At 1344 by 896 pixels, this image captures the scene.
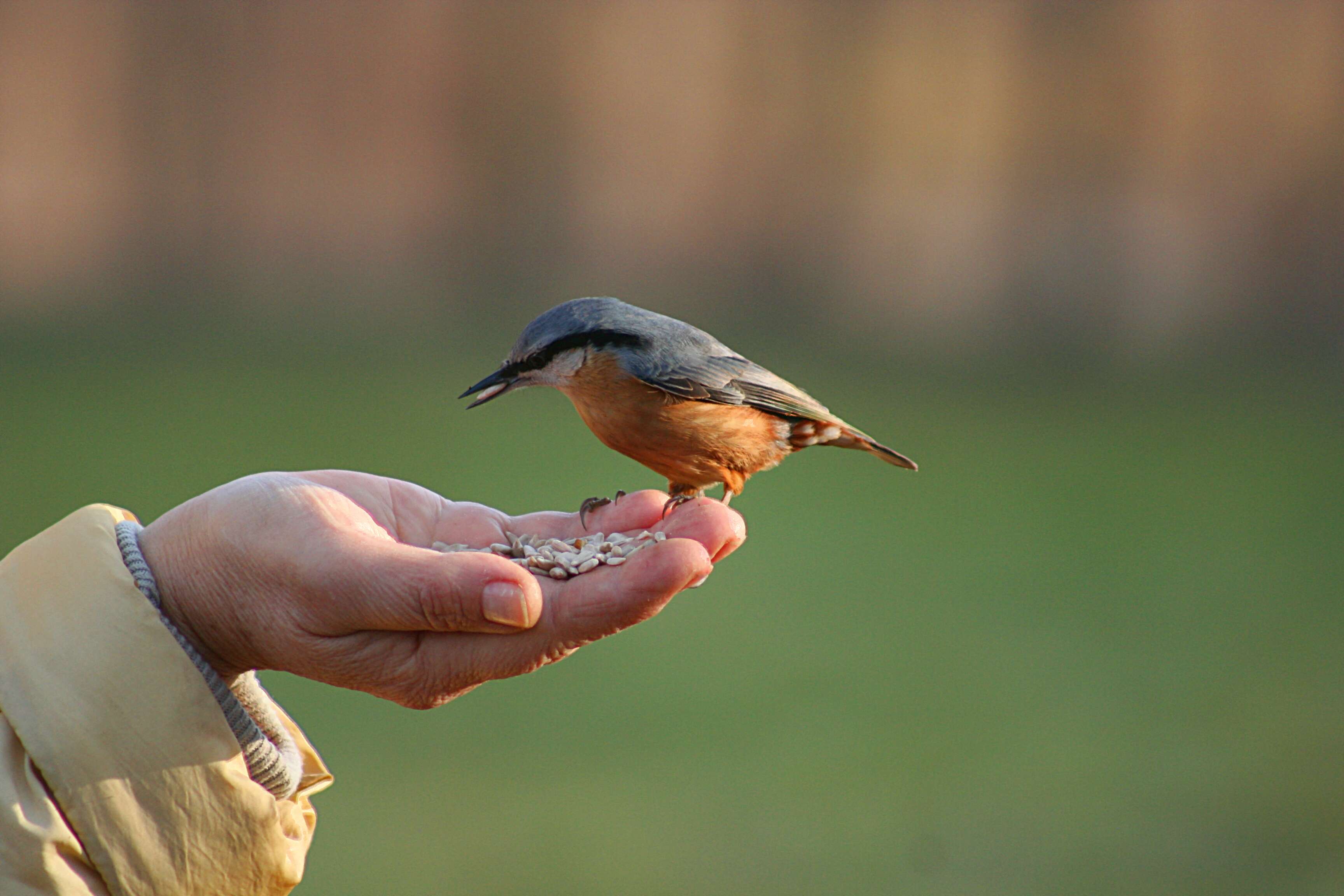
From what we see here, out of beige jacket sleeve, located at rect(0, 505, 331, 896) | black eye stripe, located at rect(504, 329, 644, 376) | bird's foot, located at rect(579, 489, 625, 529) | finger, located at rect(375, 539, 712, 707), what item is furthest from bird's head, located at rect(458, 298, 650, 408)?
beige jacket sleeve, located at rect(0, 505, 331, 896)

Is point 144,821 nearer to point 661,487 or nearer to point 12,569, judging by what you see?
point 12,569

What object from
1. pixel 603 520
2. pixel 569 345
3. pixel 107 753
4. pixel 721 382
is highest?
pixel 569 345

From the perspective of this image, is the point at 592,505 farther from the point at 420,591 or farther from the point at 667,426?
the point at 420,591

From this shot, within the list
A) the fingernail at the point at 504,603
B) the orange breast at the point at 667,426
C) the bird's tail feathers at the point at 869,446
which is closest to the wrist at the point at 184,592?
the fingernail at the point at 504,603

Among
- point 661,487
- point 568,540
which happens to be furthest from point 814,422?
point 661,487

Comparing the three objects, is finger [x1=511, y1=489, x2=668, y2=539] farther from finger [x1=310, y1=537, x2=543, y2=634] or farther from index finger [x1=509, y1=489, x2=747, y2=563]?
finger [x1=310, y1=537, x2=543, y2=634]

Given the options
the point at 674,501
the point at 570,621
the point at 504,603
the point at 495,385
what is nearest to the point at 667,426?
the point at 674,501
